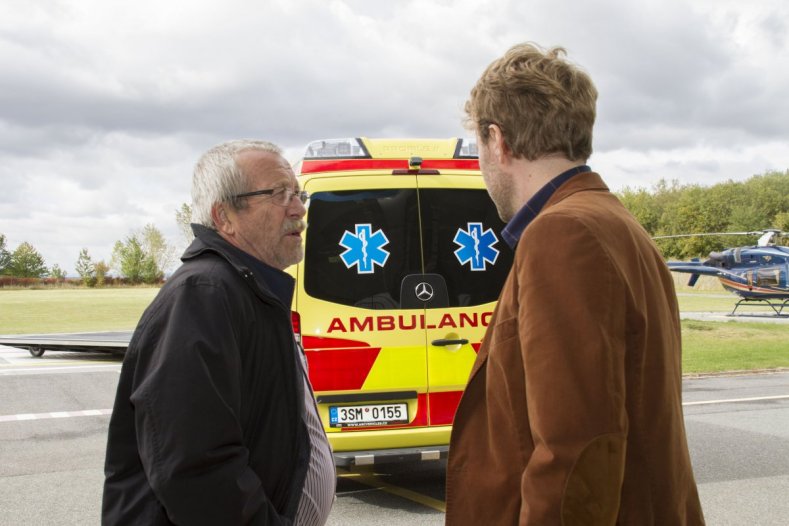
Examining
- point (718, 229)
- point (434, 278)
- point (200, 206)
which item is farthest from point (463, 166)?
point (718, 229)

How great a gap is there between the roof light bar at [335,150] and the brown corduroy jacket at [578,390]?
12.2ft

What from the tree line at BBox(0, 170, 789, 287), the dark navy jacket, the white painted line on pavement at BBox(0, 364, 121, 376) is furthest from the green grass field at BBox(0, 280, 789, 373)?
the tree line at BBox(0, 170, 789, 287)

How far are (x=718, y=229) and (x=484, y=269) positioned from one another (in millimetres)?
92382

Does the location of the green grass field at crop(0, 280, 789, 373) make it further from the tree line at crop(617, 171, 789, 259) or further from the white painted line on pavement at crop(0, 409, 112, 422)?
the tree line at crop(617, 171, 789, 259)

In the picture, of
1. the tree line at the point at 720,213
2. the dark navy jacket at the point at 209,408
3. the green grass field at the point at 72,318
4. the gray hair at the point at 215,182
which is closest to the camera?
the dark navy jacket at the point at 209,408

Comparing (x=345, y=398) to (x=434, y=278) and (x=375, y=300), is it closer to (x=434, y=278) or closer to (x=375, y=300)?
(x=375, y=300)

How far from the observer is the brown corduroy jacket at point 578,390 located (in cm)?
162

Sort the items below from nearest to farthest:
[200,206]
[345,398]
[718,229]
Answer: [200,206], [345,398], [718,229]

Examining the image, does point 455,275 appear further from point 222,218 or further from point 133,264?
point 133,264

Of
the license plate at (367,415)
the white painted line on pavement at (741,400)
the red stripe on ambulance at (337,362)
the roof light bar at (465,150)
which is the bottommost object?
the white painted line on pavement at (741,400)

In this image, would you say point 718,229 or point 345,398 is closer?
point 345,398

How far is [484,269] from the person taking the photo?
18.4ft

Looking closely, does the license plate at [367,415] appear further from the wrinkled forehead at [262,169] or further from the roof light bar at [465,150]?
the wrinkled forehead at [262,169]

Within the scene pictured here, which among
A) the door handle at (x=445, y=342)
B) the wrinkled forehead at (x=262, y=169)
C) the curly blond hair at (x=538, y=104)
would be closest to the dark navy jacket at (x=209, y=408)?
the wrinkled forehead at (x=262, y=169)
